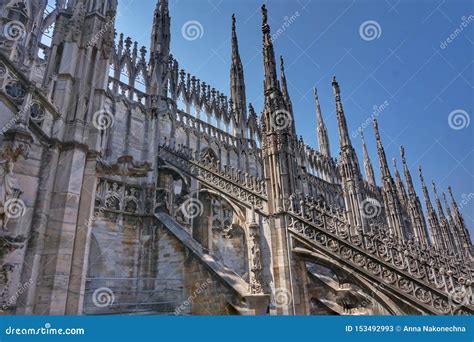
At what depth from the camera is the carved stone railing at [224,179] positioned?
11336 mm

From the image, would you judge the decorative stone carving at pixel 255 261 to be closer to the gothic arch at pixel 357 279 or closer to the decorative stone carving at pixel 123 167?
the gothic arch at pixel 357 279

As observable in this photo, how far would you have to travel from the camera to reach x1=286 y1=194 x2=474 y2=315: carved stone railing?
6617 millimetres

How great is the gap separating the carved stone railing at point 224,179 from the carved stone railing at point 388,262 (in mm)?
1520

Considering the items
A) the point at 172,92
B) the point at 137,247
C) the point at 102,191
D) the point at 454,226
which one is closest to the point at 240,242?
the point at 137,247

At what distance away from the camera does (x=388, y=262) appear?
7695 mm

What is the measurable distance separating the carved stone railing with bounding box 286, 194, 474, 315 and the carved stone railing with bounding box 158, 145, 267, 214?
1.52 m

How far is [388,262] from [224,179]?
6.74 metres

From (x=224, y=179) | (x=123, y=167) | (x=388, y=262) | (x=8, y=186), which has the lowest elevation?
(x=388, y=262)

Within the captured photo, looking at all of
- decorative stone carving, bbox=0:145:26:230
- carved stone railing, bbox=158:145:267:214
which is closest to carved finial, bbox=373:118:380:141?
carved stone railing, bbox=158:145:267:214

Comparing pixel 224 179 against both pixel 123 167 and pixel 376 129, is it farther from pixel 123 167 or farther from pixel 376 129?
pixel 376 129

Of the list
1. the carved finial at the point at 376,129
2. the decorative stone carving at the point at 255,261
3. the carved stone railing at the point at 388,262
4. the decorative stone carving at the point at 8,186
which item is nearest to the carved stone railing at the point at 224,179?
the decorative stone carving at the point at 255,261

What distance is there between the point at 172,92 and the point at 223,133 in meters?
4.83

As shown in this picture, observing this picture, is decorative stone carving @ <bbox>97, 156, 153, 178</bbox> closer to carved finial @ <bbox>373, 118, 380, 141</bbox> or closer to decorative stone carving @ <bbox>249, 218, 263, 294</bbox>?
decorative stone carving @ <bbox>249, 218, 263, 294</bbox>

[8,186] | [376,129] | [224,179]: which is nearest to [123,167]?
[8,186]
